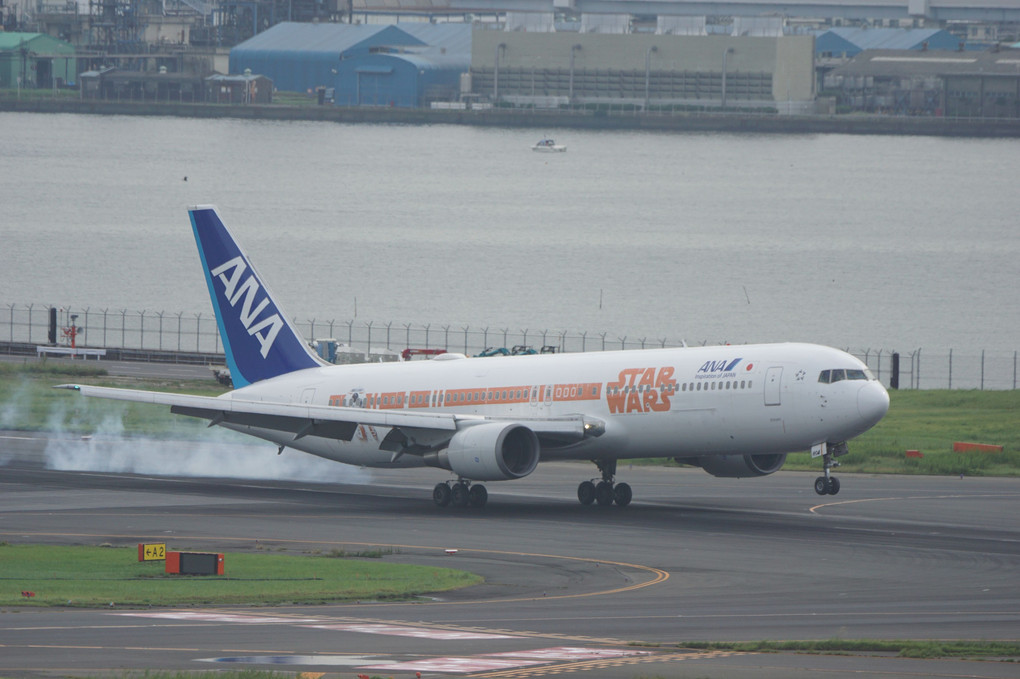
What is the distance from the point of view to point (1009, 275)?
632 feet

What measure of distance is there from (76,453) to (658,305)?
100672mm

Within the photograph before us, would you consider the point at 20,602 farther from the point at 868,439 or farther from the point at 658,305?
the point at 658,305

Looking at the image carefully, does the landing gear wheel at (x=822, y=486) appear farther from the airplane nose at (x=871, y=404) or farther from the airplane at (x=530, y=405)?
the airplane nose at (x=871, y=404)

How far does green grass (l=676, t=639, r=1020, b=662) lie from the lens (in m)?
29.4

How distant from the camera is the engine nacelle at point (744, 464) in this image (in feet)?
185

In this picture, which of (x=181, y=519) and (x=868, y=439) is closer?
(x=181, y=519)

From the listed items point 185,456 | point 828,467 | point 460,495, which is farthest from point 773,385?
point 185,456

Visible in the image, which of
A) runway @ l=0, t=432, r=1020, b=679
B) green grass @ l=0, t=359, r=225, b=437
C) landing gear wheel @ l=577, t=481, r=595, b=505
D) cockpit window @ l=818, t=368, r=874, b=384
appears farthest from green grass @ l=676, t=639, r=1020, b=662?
green grass @ l=0, t=359, r=225, b=437

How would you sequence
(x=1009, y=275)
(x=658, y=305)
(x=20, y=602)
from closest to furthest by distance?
1. (x=20, y=602)
2. (x=658, y=305)
3. (x=1009, y=275)

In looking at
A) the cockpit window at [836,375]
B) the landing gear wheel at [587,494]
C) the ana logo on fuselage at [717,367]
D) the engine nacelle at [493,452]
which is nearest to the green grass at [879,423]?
the landing gear wheel at [587,494]

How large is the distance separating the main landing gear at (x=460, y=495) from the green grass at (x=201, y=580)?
12515 mm

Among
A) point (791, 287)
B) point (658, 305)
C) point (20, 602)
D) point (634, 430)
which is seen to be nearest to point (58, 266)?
point (658, 305)

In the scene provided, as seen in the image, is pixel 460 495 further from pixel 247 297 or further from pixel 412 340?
pixel 412 340

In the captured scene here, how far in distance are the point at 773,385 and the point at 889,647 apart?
23054 mm
